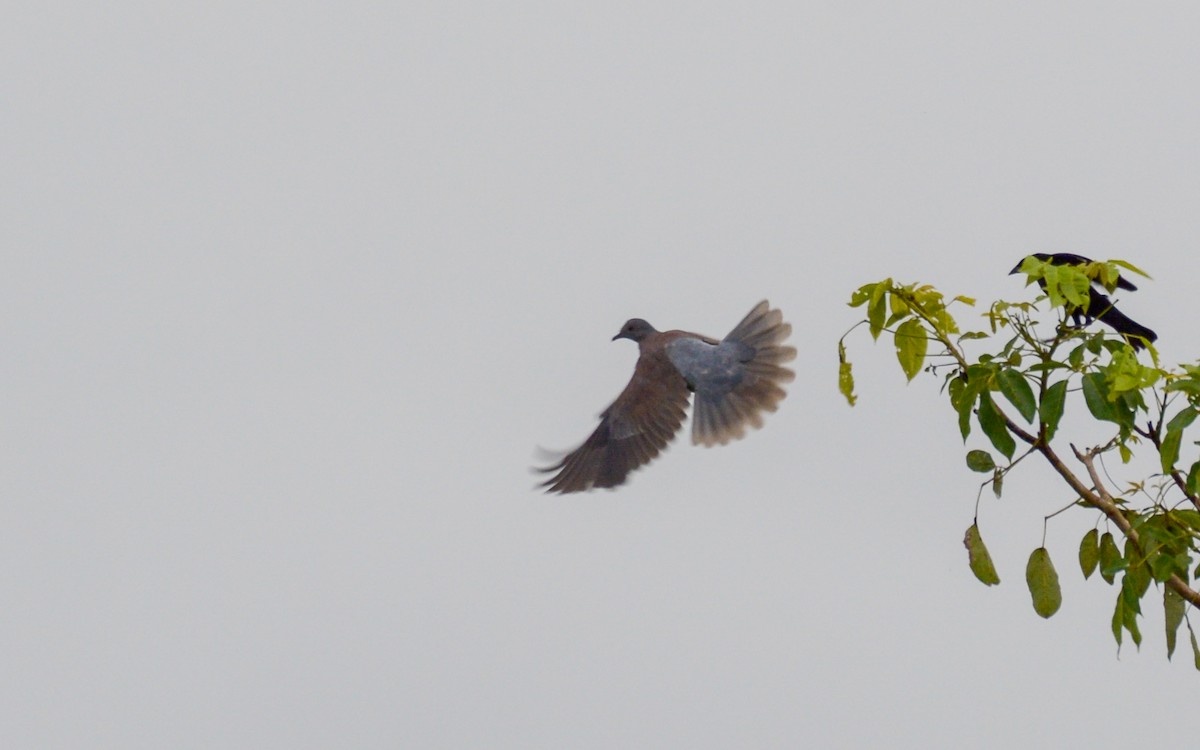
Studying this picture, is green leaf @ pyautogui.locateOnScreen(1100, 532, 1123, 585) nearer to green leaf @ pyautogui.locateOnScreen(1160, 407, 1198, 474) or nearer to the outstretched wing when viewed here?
green leaf @ pyautogui.locateOnScreen(1160, 407, 1198, 474)

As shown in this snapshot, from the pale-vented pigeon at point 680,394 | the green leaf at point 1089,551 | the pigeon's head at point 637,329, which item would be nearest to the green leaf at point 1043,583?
the green leaf at point 1089,551

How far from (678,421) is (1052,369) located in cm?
632

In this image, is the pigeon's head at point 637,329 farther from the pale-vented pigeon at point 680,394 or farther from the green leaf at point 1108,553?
the green leaf at point 1108,553

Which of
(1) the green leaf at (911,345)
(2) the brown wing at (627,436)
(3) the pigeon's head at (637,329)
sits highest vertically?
(3) the pigeon's head at (637,329)

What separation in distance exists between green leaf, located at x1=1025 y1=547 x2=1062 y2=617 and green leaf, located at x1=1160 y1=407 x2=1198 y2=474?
589 millimetres

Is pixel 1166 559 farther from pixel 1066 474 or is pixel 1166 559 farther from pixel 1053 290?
pixel 1053 290

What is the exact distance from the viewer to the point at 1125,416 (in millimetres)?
3451

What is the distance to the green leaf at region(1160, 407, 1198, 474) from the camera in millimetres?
3327

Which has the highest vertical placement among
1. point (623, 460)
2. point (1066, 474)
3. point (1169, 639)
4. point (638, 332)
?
point (638, 332)

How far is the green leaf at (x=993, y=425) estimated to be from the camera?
352 centimetres

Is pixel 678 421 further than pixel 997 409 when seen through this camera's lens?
Yes

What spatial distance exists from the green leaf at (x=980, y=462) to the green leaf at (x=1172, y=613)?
1.64 ft

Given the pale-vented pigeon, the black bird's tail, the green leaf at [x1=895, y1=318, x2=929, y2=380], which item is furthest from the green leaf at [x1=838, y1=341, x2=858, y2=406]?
the pale-vented pigeon

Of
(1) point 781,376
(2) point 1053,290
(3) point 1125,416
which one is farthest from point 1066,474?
(1) point 781,376
